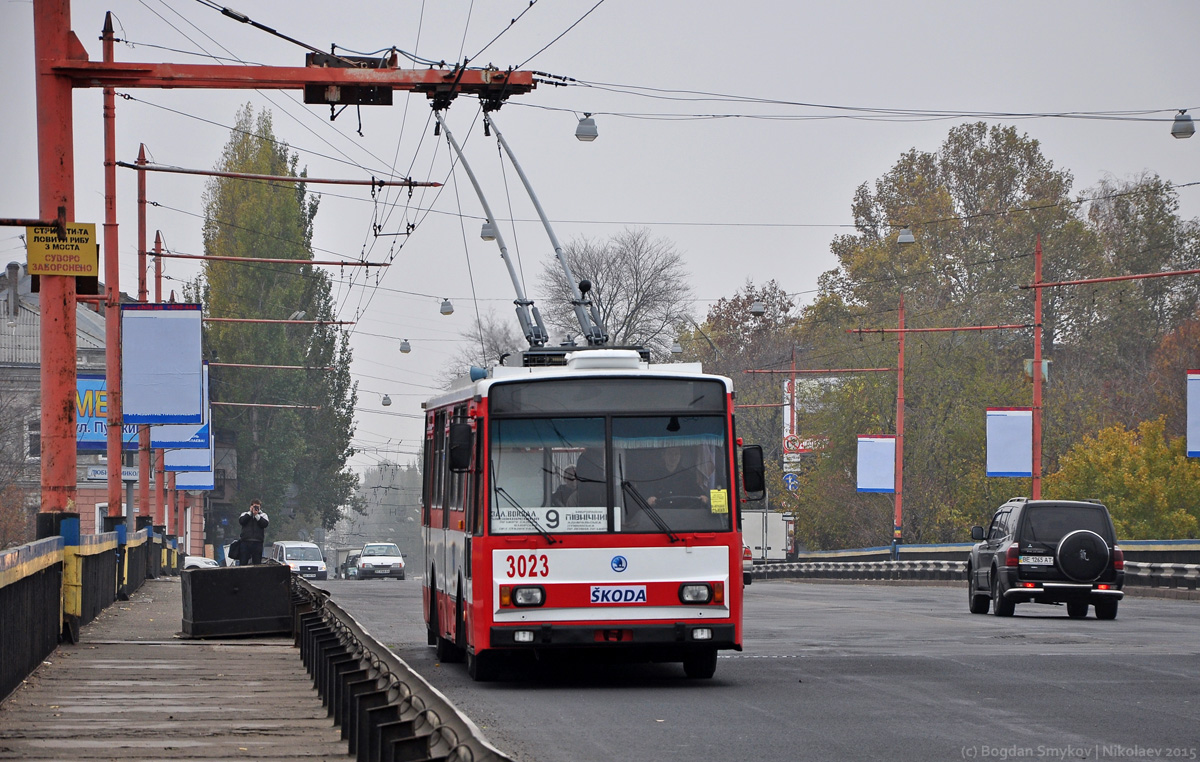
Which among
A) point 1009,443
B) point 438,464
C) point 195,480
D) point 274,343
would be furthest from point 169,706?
point 274,343

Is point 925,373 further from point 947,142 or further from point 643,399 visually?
point 643,399

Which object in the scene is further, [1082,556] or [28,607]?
[1082,556]

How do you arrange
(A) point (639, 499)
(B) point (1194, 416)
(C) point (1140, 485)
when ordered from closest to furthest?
(A) point (639, 499) < (B) point (1194, 416) < (C) point (1140, 485)

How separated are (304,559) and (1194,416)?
120ft

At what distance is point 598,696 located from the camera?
13312 millimetres

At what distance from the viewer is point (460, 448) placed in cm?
1418

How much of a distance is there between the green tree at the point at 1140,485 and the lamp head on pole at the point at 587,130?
107ft

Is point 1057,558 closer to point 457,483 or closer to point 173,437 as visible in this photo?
point 457,483

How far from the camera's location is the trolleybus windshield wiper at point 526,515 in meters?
13.9

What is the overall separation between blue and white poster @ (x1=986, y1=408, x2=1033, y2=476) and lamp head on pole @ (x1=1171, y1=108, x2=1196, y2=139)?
1107 centimetres

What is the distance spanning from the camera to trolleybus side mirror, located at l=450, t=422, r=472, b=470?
14156 millimetres

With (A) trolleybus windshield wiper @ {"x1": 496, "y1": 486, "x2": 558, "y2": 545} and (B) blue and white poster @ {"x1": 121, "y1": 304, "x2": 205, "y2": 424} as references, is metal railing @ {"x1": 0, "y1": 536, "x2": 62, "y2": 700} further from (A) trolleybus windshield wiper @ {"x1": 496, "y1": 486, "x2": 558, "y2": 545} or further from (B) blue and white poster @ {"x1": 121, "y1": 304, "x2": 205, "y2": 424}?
(B) blue and white poster @ {"x1": 121, "y1": 304, "x2": 205, "y2": 424}

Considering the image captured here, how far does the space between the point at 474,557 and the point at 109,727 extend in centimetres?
408

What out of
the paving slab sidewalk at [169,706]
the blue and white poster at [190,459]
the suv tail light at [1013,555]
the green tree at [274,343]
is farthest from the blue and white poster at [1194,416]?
the green tree at [274,343]
